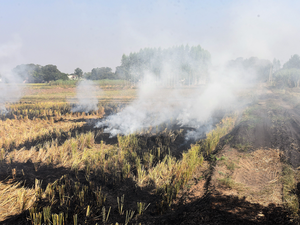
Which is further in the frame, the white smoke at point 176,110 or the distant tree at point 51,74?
the distant tree at point 51,74

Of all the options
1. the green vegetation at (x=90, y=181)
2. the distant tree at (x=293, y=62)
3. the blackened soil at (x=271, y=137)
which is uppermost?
the distant tree at (x=293, y=62)

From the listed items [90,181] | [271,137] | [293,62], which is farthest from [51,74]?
[293,62]

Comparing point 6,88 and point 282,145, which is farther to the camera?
point 6,88

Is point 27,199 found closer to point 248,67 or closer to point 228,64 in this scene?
point 228,64

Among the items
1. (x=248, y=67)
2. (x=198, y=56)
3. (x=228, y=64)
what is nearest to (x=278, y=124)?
(x=228, y=64)

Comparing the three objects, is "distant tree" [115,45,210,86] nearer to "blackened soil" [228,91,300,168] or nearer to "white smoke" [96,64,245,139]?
"white smoke" [96,64,245,139]

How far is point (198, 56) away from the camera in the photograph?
3347cm

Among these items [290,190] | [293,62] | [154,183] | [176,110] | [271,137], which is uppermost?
[293,62]

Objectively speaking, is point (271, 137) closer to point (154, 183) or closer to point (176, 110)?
point (154, 183)

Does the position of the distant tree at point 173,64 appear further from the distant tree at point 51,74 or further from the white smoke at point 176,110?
the distant tree at point 51,74

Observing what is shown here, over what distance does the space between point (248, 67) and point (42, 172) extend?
109ft

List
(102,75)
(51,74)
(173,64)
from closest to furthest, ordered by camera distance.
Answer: (173,64) → (51,74) → (102,75)

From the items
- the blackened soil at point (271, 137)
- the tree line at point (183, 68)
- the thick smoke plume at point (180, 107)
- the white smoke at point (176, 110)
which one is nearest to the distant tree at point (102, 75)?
the tree line at point (183, 68)

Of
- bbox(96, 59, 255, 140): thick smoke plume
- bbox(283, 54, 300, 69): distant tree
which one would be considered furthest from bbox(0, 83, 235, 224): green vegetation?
bbox(283, 54, 300, 69): distant tree
